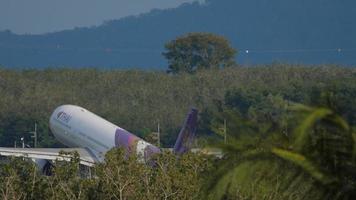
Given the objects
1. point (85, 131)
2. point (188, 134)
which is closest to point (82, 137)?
point (85, 131)

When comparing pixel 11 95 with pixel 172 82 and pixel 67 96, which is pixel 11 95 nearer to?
pixel 67 96

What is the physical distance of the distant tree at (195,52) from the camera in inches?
5374

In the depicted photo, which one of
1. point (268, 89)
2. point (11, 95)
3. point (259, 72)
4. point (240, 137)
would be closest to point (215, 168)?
point (240, 137)

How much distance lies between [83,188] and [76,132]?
126 ft

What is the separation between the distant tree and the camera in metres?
136

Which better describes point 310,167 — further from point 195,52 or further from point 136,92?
point 195,52

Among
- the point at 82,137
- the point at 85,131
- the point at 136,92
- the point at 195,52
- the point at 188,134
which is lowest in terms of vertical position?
the point at 82,137

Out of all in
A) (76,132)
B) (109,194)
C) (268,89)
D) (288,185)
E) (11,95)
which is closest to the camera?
(288,185)

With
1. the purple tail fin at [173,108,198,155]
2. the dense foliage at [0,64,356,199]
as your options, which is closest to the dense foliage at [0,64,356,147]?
the dense foliage at [0,64,356,199]

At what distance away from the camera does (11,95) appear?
114 m

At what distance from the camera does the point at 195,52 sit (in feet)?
454

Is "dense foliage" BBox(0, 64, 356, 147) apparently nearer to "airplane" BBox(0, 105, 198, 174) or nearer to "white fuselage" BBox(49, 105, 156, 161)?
"white fuselage" BBox(49, 105, 156, 161)

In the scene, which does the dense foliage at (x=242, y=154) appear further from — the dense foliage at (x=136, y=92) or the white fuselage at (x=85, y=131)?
Answer: the white fuselage at (x=85, y=131)

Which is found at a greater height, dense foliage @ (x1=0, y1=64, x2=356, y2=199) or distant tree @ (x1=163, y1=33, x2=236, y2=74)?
distant tree @ (x1=163, y1=33, x2=236, y2=74)
